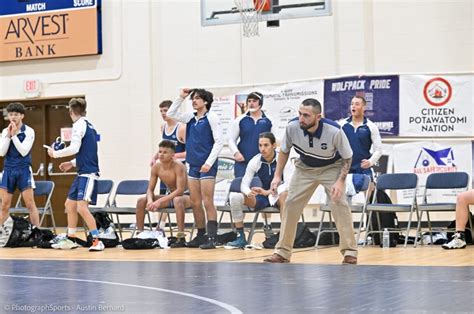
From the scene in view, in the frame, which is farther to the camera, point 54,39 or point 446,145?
point 54,39

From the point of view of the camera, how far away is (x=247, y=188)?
39.2 feet

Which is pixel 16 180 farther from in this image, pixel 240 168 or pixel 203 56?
pixel 203 56

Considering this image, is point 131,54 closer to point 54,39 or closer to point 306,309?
point 54,39

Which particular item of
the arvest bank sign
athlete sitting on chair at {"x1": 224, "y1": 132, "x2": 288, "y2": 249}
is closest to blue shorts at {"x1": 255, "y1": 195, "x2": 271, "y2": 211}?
athlete sitting on chair at {"x1": 224, "y1": 132, "x2": 288, "y2": 249}

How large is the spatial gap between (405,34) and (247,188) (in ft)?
18.0

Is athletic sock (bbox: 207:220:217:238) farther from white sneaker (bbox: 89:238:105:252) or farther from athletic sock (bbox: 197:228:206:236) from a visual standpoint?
white sneaker (bbox: 89:238:105:252)

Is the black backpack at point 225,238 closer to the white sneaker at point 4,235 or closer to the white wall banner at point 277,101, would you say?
the white sneaker at point 4,235

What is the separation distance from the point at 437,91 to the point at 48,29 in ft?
26.4

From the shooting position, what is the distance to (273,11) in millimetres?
15227

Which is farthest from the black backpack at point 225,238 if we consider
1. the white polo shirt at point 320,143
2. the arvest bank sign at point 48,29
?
the arvest bank sign at point 48,29

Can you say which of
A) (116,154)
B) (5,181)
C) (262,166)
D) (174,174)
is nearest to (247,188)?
(262,166)

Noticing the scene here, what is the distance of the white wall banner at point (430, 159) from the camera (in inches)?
590

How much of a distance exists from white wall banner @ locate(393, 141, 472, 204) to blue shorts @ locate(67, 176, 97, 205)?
549cm

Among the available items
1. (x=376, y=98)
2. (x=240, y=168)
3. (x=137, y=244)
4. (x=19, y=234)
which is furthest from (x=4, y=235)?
(x=376, y=98)
